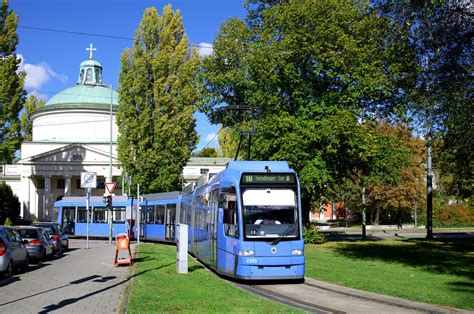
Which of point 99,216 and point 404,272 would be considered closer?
point 404,272

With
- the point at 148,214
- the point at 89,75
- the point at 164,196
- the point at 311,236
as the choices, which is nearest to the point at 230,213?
the point at 311,236

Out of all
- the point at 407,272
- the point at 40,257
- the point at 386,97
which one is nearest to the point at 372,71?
the point at 386,97

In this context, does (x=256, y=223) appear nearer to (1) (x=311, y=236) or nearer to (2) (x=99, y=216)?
(1) (x=311, y=236)

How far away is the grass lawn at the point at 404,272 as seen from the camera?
1329 centimetres

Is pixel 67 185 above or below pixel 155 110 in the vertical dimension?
below

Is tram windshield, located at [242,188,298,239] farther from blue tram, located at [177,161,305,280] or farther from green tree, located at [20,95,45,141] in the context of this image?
green tree, located at [20,95,45,141]

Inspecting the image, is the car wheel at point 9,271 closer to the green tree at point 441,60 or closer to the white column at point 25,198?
the green tree at point 441,60

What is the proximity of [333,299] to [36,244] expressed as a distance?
1387 centimetres

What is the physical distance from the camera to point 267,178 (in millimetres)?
15664

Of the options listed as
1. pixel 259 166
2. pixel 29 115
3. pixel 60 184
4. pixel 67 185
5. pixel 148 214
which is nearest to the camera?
pixel 259 166

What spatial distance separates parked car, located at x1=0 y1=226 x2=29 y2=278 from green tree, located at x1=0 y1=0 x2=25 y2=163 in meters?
30.4

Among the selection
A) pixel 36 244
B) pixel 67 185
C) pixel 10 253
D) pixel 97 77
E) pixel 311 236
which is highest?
pixel 97 77

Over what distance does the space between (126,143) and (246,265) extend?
120 ft

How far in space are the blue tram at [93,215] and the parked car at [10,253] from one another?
19.4 meters
